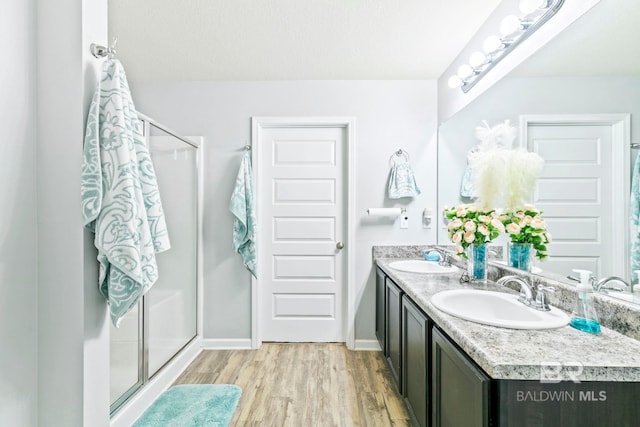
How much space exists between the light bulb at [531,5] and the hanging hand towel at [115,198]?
5.86 feet

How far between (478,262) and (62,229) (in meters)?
1.95

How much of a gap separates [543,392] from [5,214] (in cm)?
163

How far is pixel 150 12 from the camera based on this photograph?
177 cm

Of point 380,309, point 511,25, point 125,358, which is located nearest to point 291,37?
point 511,25

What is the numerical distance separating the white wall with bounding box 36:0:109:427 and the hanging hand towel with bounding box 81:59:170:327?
59 mm

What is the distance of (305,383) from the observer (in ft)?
6.75

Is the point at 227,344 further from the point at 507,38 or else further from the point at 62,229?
the point at 507,38

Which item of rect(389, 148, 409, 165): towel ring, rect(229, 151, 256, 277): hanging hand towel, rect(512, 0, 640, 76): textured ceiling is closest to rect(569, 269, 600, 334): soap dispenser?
rect(512, 0, 640, 76): textured ceiling

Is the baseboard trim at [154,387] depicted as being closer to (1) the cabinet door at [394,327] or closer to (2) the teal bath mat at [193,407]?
(2) the teal bath mat at [193,407]

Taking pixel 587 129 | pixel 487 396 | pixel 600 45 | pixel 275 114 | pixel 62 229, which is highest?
pixel 275 114

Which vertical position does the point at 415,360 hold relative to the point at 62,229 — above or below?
below

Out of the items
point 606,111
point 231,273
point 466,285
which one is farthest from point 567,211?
point 231,273

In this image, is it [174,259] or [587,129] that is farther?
[174,259]

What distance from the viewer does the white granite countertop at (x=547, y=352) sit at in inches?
29.6
